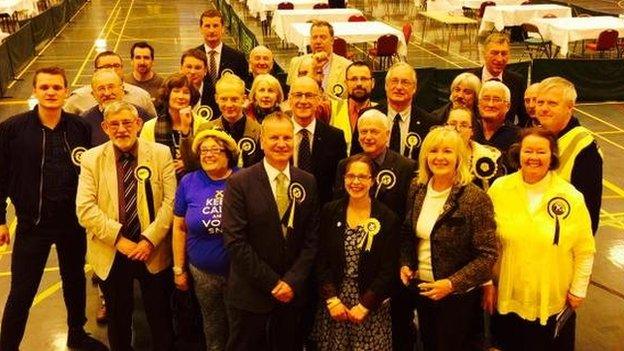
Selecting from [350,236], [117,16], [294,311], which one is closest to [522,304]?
[350,236]

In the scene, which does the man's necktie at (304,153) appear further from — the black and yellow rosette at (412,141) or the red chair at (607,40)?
the red chair at (607,40)

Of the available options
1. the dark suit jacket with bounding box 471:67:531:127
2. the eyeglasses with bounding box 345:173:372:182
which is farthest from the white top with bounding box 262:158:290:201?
the dark suit jacket with bounding box 471:67:531:127

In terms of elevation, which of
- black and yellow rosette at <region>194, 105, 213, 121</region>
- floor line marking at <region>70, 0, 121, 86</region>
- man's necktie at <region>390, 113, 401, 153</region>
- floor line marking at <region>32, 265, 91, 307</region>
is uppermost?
black and yellow rosette at <region>194, 105, 213, 121</region>

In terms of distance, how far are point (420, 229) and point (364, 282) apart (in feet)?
1.57

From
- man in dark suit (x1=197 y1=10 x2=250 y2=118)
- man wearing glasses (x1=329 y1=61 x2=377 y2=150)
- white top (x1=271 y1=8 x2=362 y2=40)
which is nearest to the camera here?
man wearing glasses (x1=329 y1=61 x2=377 y2=150)

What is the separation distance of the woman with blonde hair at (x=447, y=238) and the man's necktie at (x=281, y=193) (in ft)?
2.49

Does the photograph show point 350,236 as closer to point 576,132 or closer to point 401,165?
point 401,165

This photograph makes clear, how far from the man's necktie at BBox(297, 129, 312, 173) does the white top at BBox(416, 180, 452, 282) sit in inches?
43.5

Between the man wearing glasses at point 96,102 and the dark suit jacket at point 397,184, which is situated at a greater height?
the man wearing glasses at point 96,102

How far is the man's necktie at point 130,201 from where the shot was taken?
13.3 ft

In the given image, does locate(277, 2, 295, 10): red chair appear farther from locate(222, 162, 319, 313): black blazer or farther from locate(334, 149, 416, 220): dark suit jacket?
locate(222, 162, 319, 313): black blazer

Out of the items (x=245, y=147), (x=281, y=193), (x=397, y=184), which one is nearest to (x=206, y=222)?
(x=281, y=193)

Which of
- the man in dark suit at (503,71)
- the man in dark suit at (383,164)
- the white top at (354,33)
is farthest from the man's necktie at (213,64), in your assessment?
the white top at (354,33)

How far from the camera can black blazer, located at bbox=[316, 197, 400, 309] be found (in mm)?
3729
